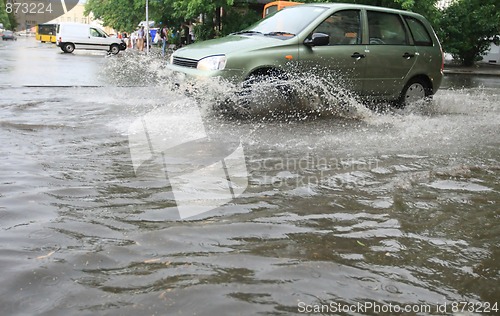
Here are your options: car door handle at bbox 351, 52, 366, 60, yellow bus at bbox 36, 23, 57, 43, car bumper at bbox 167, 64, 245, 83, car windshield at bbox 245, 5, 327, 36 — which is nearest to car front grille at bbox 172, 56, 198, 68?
car bumper at bbox 167, 64, 245, 83

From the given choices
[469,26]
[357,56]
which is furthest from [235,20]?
[357,56]

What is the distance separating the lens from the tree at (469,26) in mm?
26922

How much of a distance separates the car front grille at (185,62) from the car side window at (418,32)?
402cm

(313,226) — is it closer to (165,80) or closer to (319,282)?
(319,282)

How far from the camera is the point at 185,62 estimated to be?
26.1 ft

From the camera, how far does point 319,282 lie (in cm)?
289

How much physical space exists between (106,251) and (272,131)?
412 cm

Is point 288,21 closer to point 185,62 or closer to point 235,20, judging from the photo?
point 185,62

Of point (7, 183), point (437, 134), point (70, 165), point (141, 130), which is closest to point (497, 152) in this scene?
point (437, 134)

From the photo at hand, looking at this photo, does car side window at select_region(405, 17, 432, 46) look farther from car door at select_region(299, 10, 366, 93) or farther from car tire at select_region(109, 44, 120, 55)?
car tire at select_region(109, 44, 120, 55)

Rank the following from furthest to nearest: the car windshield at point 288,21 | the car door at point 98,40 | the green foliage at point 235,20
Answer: the car door at point 98,40
the green foliage at point 235,20
the car windshield at point 288,21

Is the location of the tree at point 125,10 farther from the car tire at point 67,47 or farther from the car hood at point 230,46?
the car hood at point 230,46

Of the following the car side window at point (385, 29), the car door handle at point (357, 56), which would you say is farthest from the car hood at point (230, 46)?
the car side window at point (385, 29)

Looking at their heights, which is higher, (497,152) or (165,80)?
(165,80)
